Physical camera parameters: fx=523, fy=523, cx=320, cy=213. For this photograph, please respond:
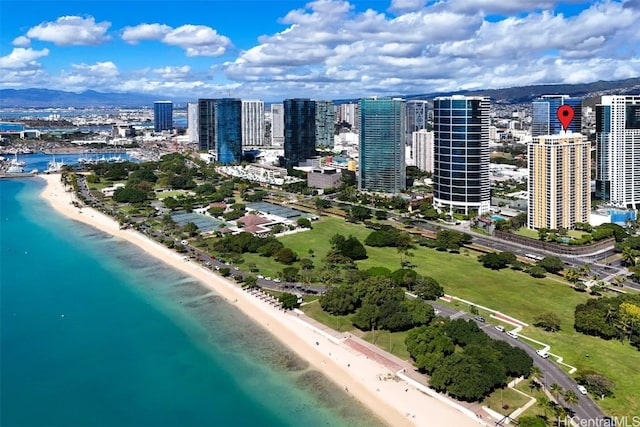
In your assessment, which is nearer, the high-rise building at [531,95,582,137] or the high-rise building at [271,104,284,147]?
the high-rise building at [531,95,582,137]

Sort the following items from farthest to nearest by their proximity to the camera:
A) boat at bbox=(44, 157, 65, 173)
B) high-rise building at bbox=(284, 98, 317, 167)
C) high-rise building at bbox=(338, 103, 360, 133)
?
high-rise building at bbox=(338, 103, 360, 133), boat at bbox=(44, 157, 65, 173), high-rise building at bbox=(284, 98, 317, 167)

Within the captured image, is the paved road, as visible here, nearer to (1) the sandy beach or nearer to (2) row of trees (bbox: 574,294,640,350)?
(2) row of trees (bbox: 574,294,640,350)

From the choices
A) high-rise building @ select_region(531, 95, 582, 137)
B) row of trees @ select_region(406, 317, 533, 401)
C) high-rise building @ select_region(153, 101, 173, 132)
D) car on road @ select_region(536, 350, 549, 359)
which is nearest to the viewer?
row of trees @ select_region(406, 317, 533, 401)

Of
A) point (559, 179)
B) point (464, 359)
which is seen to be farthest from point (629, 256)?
point (464, 359)

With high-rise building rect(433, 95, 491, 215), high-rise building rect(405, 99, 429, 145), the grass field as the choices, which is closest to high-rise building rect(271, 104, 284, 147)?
high-rise building rect(405, 99, 429, 145)

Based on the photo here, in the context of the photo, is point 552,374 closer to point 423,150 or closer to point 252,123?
point 423,150

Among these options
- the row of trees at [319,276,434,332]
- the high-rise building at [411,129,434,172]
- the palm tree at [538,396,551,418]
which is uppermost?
the high-rise building at [411,129,434,172]

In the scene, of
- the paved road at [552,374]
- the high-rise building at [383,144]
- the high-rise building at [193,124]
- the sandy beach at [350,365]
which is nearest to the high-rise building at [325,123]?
the high-rise building at [193,124]

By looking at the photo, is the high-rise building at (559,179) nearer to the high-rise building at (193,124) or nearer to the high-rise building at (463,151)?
the high-rise building at (463,151)
